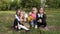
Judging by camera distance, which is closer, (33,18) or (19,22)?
(19,22)

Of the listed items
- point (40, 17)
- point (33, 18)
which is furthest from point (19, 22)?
point (40, 17)

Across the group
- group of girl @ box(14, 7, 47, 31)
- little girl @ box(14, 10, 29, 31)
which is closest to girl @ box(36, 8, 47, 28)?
group of girl @ box(14, 7, 47, 31)

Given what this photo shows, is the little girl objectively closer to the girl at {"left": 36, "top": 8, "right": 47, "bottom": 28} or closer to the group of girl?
the group of girl

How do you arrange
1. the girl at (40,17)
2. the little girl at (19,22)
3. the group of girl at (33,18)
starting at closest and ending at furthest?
1. the little girl at (19,22)
2. the group of girl at (33,18)
3. the girl at (40,17)

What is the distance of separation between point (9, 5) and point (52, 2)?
440 cm

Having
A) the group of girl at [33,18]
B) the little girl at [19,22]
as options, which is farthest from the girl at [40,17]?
the little girl at [19,22]

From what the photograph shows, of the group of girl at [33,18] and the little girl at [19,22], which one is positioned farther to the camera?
the group of girl at [33,18]

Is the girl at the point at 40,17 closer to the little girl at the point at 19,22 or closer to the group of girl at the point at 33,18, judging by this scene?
the group of girl at the point at 33,18

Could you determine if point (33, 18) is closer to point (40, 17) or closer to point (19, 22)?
point (40, 17)

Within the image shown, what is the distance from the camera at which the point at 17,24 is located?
9523mm

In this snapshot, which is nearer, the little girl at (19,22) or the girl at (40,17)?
the little girl at (19,22)

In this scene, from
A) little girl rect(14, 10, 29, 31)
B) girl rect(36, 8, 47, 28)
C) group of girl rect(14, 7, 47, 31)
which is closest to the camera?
little girl rect(14, 10, 29, 31)

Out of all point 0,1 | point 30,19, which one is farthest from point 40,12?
point 0,1

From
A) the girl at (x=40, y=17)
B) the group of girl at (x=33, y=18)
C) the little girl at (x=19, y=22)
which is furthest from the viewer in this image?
the girl at (x=40, y=17)
